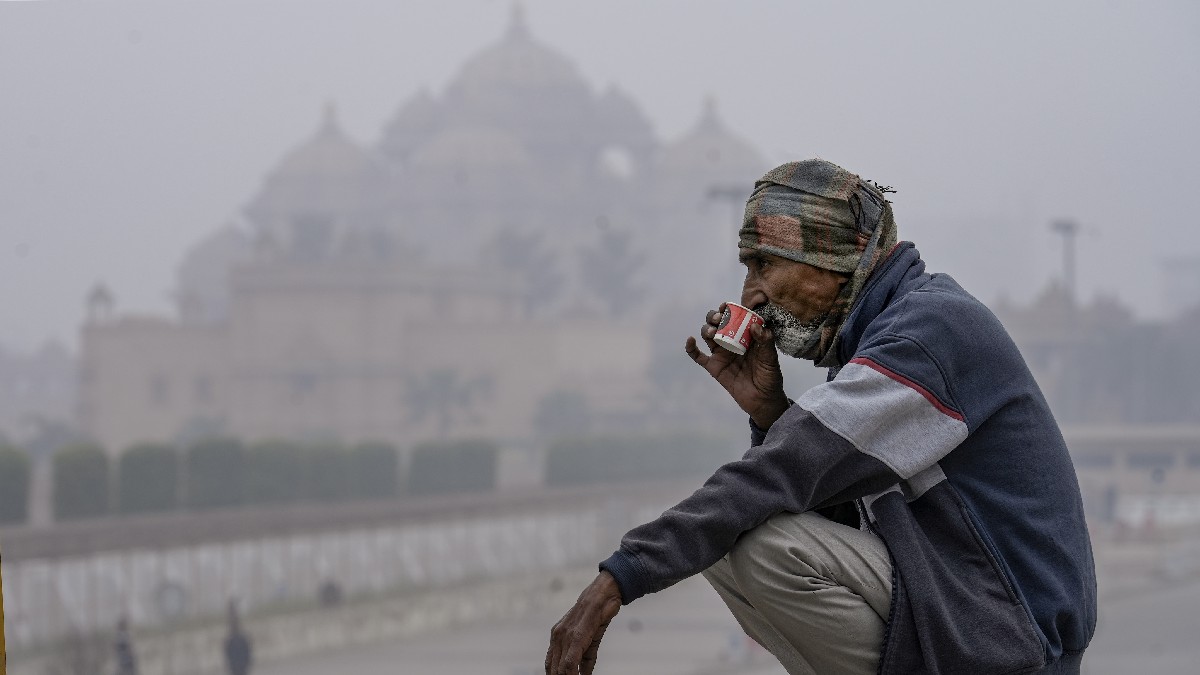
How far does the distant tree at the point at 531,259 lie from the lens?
37469mm

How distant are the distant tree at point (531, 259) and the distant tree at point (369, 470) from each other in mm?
11950

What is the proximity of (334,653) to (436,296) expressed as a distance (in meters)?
12.4

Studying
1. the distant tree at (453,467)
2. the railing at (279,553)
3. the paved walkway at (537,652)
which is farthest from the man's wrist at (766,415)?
the distant tree at (453,467)

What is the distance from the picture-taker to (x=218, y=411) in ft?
94.3

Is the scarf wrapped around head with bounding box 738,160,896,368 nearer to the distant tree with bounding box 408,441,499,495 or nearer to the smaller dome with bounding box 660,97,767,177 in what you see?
the distant tree with bounding box 408,441,499,495

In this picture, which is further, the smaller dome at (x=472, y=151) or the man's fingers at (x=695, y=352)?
the smaller dome at (x=472, y=151)

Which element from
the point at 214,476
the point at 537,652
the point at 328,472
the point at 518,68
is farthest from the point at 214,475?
the point at 518,68

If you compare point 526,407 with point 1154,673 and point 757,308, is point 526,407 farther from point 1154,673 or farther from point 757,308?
point 757,308

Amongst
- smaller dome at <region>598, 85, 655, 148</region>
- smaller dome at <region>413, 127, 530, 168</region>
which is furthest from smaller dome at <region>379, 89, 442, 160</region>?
smaller dome at <region>598, 85, 655, 148</region>

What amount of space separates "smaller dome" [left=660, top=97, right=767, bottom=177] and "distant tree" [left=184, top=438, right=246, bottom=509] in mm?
25037

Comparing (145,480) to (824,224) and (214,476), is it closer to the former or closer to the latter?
(214,476)

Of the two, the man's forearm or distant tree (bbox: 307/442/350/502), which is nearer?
the man's forearm

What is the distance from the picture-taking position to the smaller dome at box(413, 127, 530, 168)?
40.1 meters

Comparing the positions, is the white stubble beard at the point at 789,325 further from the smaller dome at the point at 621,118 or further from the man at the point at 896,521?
the smaller dome at the point at 621,118
